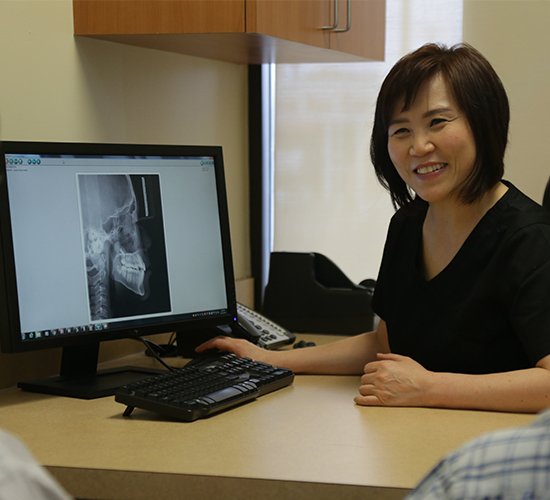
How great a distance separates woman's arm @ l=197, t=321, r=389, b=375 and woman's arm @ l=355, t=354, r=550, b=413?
27cm

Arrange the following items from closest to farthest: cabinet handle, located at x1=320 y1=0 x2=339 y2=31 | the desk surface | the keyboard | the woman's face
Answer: the desk surface → the keyboard → the woman's face → cabinet handle, located at x1=320 y1=0 x2=339 y2=31

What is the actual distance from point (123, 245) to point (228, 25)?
0.49 m

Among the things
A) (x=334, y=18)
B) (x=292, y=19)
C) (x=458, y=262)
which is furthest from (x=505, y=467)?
(x=334, y=18)

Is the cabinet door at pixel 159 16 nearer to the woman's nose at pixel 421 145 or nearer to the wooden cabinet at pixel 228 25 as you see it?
the wooden cabinet at pixel 228 25

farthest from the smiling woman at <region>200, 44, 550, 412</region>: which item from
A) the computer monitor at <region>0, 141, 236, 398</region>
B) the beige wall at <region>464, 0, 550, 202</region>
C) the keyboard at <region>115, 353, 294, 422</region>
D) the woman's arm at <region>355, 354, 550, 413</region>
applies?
the beige wall at <region>464, 0, 550, 202</region>

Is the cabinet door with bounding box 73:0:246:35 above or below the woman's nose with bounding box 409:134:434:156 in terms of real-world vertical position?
above

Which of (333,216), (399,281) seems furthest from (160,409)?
(333,216)

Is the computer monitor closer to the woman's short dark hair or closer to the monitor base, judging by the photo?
the monitor base

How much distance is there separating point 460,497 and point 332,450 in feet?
2.23

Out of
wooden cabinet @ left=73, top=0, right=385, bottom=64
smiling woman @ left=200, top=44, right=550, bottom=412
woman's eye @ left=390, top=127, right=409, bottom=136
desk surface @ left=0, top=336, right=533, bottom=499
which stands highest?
wooden cabinet @ left=73, top=0, right=385, bottom=64

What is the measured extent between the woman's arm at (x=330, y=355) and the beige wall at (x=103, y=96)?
0.35 m

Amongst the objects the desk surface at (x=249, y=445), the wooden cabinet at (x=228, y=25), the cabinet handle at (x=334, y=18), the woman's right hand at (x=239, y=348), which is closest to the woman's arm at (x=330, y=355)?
the woman's right hand at (x=239, y=348)

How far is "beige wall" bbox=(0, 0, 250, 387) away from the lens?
6.46ft

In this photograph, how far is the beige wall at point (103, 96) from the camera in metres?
1.97
